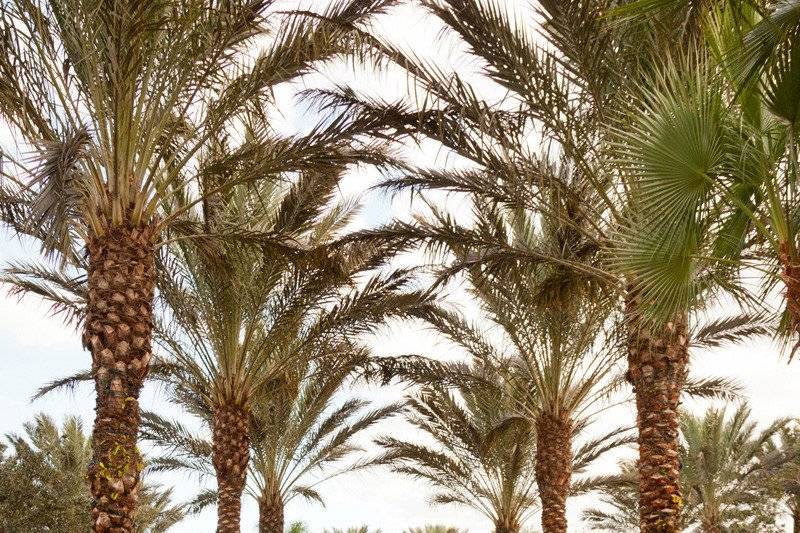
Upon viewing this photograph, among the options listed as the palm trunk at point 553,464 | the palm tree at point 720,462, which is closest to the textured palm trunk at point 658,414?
the palm trunk at point 553,464

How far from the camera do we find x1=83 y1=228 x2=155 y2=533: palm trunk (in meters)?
8.03

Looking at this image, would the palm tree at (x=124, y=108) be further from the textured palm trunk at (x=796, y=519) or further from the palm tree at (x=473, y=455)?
the textured palm trunk at (x=796, y=519)

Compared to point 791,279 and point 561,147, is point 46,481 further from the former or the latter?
point 791,279

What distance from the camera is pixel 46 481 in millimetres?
20875

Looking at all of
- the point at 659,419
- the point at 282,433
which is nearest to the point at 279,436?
the point at 282,433

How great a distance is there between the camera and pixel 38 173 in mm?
6656

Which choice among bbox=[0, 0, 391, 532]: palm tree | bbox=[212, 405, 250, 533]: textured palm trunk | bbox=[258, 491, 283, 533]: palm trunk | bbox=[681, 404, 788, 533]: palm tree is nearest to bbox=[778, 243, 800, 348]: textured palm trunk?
bbox=[0, 0, 391, 532]: palm tree

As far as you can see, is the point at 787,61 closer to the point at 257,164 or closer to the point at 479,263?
the point at 479,263

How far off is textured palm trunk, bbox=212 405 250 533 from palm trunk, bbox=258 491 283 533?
612 cm

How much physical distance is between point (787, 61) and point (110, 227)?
20.3 feet

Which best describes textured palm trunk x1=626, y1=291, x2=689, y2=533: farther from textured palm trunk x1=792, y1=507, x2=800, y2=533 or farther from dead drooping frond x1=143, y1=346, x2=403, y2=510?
textured palm trunk x1=792, y1=507, x2=800, y2=533

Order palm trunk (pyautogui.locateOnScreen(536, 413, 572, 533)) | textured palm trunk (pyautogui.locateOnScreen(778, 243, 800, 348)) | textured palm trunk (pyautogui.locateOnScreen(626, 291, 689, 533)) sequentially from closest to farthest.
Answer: textured palm trunk (pyautogui.locateOnScreen(778, 243, 800, 348)), textured palm trunk (pyautogui.locateOnScreen(626, 291, 689, 533)), palm trunk (pyautogui.locateOnScreen(536, 413, 572, 533))

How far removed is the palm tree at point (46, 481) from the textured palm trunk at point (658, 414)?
1396cm

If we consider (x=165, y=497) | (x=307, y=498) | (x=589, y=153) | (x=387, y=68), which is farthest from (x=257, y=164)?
(x=165, y=497)
